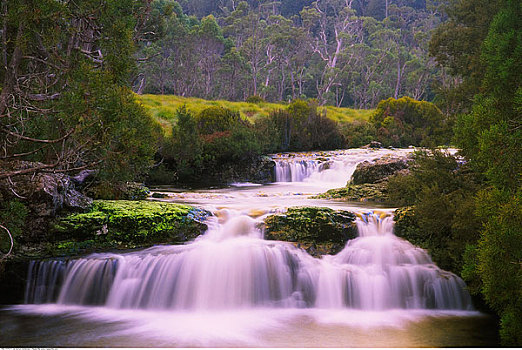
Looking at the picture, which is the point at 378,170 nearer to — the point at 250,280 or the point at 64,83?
the point at 250,280

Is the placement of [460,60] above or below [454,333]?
above

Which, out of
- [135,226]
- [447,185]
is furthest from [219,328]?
[447,185]

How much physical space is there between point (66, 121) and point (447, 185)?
20.3ft

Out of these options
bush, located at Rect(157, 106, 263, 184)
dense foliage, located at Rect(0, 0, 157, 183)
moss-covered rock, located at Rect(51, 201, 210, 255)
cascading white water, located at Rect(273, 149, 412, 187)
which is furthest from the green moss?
cascading white water, located at Rect(273, 149, 412, 187)

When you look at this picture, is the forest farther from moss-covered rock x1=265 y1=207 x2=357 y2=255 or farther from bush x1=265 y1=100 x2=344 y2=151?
moss-covered rock x1=265 y1=207 x2=357 y2=255

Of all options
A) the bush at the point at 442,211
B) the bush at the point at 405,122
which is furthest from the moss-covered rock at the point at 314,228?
the bush at the point at 405,122

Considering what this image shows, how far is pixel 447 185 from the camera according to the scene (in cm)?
795

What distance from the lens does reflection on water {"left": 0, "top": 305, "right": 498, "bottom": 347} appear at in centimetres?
536

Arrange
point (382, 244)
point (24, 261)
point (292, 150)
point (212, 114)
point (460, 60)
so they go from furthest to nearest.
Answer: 1. point (292, 150)
2. point (212, 114)
3. point (460, 60)
4. point (382, 244)
5. point (24, 261)

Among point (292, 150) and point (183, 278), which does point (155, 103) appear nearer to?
point (292, 150)

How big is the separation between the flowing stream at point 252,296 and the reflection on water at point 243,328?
0.04 ft

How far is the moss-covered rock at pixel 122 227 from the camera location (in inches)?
279

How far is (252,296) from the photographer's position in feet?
22.0

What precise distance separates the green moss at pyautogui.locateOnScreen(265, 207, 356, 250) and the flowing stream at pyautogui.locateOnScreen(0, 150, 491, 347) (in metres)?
0.19
